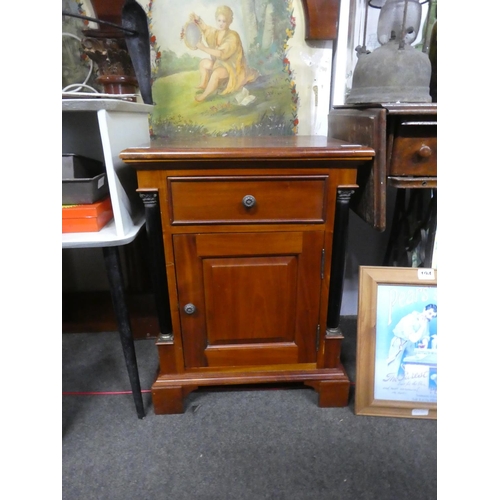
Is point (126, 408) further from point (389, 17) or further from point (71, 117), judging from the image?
point (389, 17)

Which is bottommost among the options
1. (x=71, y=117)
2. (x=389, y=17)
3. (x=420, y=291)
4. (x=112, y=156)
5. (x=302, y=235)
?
(x=420, y=291)

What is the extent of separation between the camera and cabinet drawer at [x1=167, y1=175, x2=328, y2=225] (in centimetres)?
92

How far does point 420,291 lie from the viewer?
1.10m

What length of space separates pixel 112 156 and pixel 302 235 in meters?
0.51

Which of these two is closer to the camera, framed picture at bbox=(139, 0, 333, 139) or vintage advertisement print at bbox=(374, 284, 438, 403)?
vintage advertisement print at bbox=(374, 284, 438, 403)

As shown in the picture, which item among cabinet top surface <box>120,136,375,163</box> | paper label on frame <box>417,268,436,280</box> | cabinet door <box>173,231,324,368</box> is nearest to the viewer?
cabinet top surface <box>120,136,375,163</box>

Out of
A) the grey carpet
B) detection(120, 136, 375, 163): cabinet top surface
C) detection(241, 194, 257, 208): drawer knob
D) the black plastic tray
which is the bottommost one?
the grey carpet

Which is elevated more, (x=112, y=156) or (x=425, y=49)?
(x=425, y=49)

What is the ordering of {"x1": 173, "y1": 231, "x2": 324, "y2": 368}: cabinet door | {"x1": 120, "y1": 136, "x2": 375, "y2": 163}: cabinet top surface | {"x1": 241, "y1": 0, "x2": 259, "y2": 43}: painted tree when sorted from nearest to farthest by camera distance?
{"x1": 120, "y1": 136, "x2": 375, "y2": 163}: cabinet top surface, {"x1": 173, "y1": 231, "x2": 324, "y2": 368}: cabinet door, {"x1": 241, "y1": 0, "x2": 259, "y2": 43}: painted tree

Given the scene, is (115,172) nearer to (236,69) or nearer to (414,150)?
(236,69)

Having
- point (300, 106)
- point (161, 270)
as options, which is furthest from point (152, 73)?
point (161, 270)

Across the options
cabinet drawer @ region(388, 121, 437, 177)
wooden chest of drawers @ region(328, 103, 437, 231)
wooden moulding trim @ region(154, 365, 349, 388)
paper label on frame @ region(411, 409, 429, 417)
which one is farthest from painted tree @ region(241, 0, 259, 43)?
paper label on frame @ region(411, 409, 429, 417)

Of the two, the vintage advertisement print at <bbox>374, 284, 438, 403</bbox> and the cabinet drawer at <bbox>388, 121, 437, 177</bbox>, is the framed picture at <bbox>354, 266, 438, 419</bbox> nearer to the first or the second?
the vintage advertisement print at <bbox>374, 284, 438, 403</bbox>

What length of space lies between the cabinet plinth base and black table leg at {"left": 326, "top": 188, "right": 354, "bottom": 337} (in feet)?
0.47
